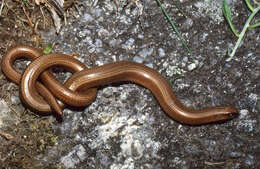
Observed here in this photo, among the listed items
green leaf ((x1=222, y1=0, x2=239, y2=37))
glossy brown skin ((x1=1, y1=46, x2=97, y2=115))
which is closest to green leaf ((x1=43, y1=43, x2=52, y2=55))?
glossy brown skin ((x1=1, y1=46, x2=97, y2=115))

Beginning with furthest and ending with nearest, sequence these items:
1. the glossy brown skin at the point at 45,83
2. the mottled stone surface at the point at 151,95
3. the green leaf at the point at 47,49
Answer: the green leaf at the point at 47,49, the mottled stone surface at the point at 151,95, the glossy brown skin at the point at 45,83

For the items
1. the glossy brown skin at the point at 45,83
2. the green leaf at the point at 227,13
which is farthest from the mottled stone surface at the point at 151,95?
the glossy brown skin at the point at 45,83

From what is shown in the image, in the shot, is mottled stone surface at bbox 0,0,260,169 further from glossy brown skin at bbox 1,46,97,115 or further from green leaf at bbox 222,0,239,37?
glossy brown skin at bbox 1,46,97,115

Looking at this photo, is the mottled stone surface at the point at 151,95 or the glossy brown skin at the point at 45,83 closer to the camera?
the glossy brown skin at the point at 45,83

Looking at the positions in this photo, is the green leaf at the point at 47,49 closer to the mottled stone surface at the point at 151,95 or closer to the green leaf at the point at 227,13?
the mottled stone surface at the point at 151,95

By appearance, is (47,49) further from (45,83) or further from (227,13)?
(227,13)

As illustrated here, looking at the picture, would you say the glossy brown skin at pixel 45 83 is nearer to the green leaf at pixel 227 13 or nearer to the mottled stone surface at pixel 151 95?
the mottled stone surface at pixel 151 95

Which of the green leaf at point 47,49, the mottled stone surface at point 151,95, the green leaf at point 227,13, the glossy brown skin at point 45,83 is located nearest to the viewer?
the glossy brown skin at point 45,83

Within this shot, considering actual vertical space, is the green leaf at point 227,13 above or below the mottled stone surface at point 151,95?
above
